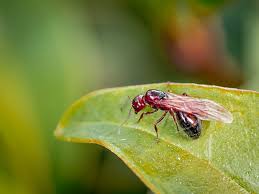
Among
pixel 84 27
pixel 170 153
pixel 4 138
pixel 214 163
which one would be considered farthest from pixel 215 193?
pixel 84 27

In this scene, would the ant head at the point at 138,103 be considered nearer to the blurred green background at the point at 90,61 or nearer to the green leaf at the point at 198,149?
the green leaf at the point at 198,149

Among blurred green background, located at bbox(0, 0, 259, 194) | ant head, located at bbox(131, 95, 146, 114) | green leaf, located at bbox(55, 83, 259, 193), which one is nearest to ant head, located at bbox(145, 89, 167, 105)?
ant head, located at bbox(131, 95, 146, 114)

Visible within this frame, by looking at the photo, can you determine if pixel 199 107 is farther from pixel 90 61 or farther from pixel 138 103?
pixel 90 61

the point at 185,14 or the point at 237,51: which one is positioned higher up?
the point at 185,14

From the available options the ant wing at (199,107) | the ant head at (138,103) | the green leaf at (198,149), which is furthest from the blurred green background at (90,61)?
the green leaf at (198,149)

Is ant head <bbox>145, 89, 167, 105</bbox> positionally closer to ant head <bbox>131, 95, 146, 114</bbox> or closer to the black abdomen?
ant head <bbox>131, 95, 146, 114</bbox>

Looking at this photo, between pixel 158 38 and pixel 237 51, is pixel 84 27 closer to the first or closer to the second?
pixel 158 38
